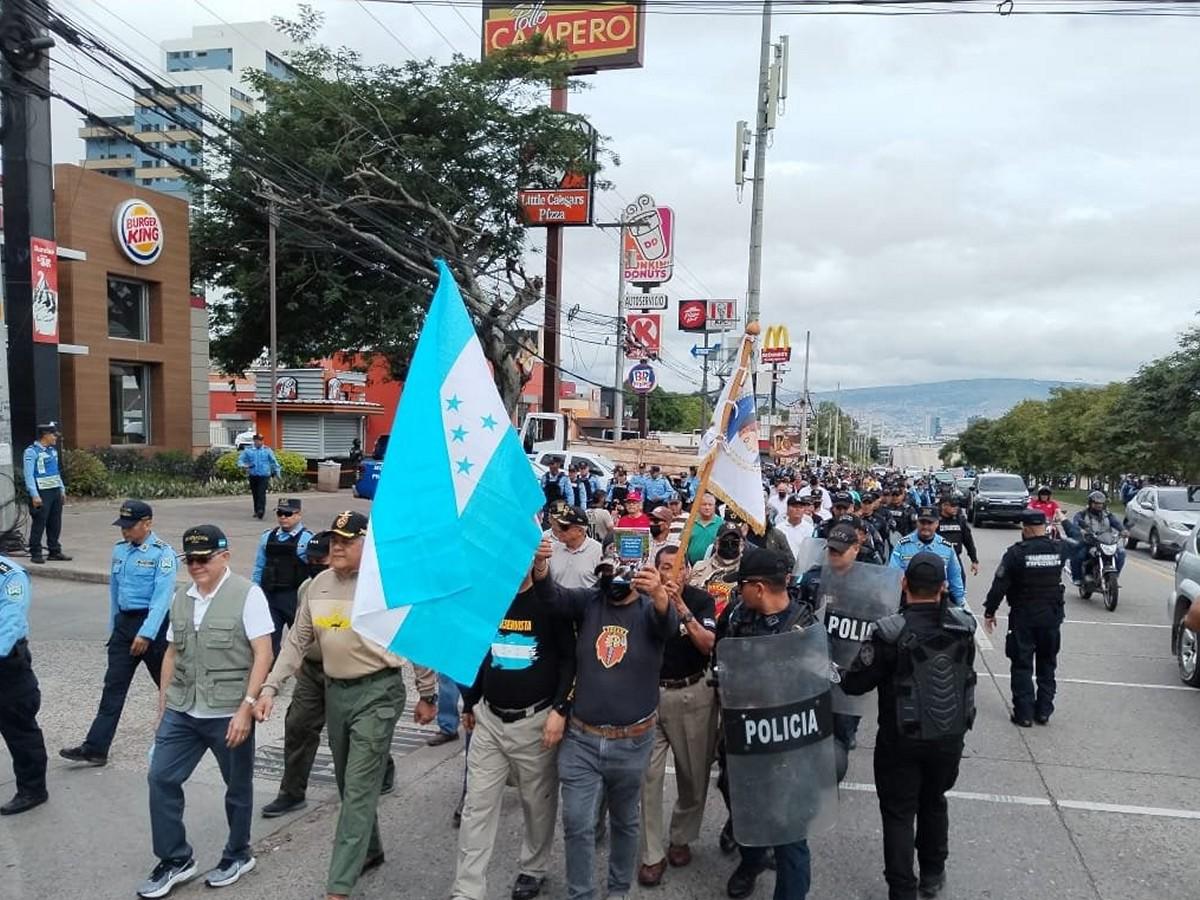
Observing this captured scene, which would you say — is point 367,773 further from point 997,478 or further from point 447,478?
point 997,478

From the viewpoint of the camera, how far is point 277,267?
29297 mm

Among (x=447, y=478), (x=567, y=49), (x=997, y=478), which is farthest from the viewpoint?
(x=567, y=49)

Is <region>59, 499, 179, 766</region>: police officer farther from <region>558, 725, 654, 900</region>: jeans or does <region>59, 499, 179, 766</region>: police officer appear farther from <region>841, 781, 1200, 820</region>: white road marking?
<region>841, 781, 1200, 820</region>: white road marking

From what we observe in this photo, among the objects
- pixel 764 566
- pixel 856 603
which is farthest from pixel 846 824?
pixel 764 566

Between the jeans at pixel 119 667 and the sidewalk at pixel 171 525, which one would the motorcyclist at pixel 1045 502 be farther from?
the sidewalk at pixel 171 525

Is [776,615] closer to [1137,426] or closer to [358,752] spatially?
[358,752]

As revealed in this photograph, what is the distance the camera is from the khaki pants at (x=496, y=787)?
404cm

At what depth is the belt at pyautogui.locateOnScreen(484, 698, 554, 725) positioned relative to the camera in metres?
4.13

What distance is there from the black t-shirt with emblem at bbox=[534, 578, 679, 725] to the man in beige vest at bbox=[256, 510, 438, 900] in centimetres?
82

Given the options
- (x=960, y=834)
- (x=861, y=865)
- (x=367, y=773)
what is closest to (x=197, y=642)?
(x=367, y=773)

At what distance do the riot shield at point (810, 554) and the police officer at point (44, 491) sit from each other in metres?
9.77

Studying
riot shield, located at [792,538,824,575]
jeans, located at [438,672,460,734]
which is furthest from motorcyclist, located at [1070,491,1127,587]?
jeans, located at [438,672,460,734]

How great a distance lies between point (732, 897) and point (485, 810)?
4.31 ft

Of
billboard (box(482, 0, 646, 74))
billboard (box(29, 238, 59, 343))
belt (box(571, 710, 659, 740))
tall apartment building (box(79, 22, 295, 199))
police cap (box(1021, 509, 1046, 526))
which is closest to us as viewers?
belt (box(571, 710, 659, 740))
